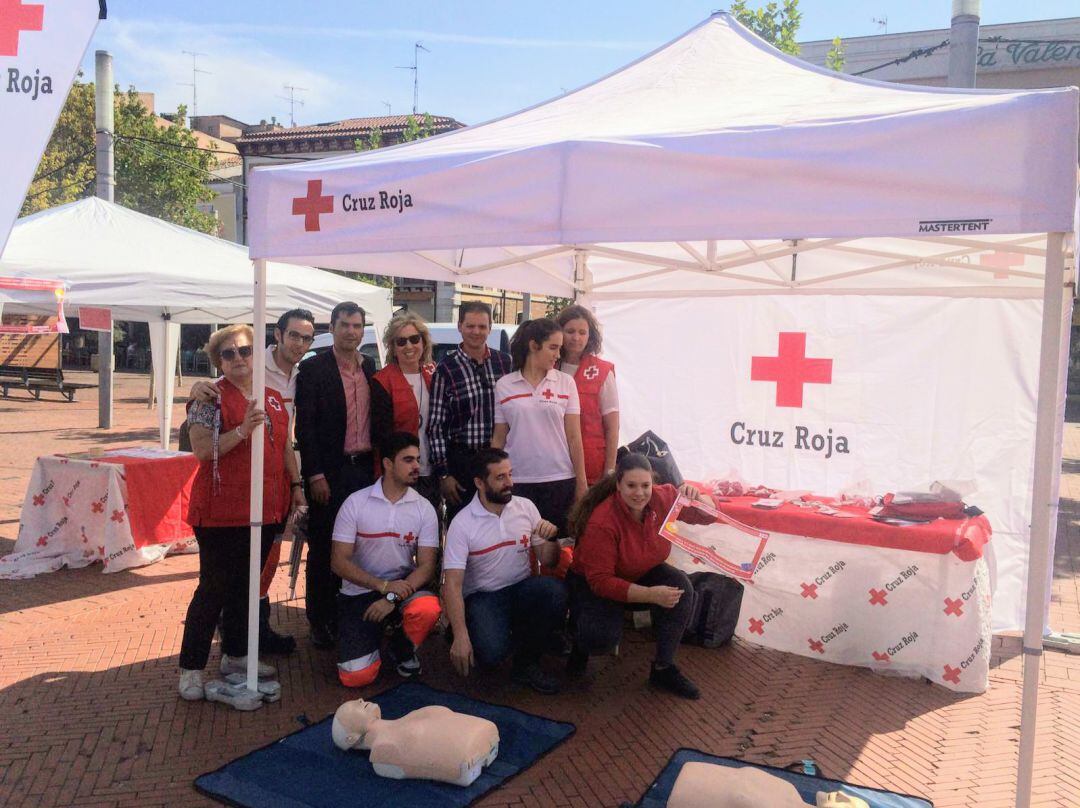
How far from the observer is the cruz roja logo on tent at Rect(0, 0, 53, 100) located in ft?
4.66

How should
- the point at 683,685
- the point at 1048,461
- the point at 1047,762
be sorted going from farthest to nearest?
1. the point at 683,685
2. the point at 1047,762
3. the point at 1048,461

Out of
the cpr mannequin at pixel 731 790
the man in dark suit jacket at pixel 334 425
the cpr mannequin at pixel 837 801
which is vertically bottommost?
the cpr mannequin at pixel 837 801

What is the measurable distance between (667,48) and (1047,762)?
126 inches

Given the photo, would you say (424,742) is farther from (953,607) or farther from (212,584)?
(953,607)

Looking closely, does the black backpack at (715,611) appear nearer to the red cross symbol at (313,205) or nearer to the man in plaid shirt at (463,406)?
the man in plaid shirt at (463,406)

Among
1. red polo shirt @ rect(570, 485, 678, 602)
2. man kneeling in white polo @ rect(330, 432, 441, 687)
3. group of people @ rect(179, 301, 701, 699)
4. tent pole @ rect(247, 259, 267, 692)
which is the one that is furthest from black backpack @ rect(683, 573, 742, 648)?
tent pole @ rect(247, 259, 267, 692)

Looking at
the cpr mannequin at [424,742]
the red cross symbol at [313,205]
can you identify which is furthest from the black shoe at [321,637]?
the red cross symbol at [313,205]

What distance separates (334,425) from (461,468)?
1.89ft

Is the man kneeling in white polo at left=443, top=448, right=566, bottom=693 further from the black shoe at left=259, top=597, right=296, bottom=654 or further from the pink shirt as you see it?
the black shoe at left=259, top=597, right=296, bottom=654

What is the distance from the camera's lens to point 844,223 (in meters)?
2.27

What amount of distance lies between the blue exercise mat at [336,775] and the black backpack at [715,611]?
3.64ft

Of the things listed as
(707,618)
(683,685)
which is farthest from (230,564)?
(707,618)

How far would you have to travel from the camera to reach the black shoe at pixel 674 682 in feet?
11.4

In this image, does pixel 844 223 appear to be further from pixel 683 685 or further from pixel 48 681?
pixel 48 681
